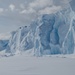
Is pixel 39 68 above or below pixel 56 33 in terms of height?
below

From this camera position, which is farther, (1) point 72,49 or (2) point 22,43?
(2) point 22,43

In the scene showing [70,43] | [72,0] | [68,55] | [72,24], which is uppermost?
[72,0]

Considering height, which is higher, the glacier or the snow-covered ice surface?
the glacier

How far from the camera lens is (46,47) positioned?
2761 centimetres

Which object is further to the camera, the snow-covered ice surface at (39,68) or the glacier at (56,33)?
the glacier at (56,33)

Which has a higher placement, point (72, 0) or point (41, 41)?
point (72, 0)

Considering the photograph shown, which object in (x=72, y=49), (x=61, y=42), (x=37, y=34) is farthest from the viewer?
(x=37, y=34)

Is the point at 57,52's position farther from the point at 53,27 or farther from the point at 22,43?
the point at 22,43

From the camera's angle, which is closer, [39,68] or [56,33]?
[39,68]

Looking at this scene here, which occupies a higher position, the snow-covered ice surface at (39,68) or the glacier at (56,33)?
the glacier at (56,33)

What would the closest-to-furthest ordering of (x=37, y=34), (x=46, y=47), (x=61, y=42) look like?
(x=61, y=42) → (x=46, y=47) → (x=37, y=34)

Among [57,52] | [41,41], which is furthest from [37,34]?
[57,52]

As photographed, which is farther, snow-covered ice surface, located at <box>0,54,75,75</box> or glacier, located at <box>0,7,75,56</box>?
glacier, located at <box>0,7,75,56</box>

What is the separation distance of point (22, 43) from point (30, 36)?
9.09 feet
